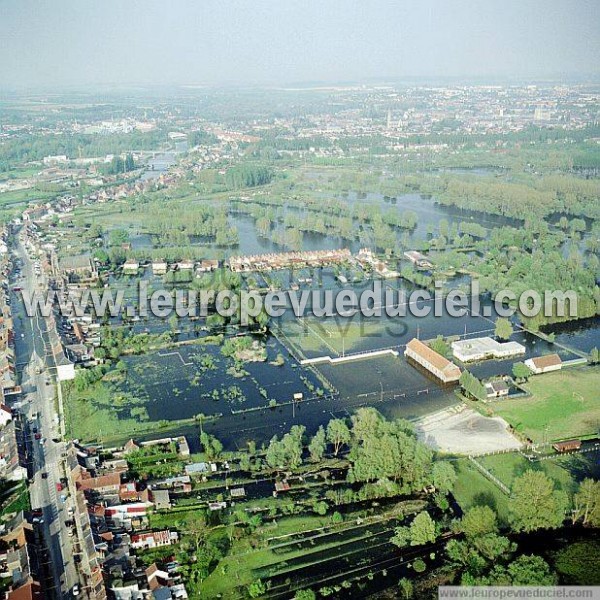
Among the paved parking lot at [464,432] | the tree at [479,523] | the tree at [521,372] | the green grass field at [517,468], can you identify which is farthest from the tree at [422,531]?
the tree at [521,372]

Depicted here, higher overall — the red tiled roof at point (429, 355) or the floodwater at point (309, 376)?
the red tiled roof at point (429, 355)

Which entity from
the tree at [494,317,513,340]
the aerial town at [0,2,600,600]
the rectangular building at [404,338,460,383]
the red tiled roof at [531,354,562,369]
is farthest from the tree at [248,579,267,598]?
the tree at [494,317,513,340]

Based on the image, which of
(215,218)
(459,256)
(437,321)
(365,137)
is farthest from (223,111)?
(437,321)

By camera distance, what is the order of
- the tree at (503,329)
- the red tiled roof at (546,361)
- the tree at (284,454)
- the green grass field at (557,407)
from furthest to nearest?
the tree at (503,329) < the red tiled roof at (546,361) < the green grass field at (557,407) < the tree at (284,454)

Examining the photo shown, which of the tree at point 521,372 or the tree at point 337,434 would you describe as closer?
the tree at point 337,434

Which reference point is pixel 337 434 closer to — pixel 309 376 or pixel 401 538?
pixel 401 538

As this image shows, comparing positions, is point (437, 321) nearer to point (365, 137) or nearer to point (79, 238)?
point (79, 238)

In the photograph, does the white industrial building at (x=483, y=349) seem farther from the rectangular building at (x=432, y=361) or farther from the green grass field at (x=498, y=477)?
the green grass field at (x=498, y=477)

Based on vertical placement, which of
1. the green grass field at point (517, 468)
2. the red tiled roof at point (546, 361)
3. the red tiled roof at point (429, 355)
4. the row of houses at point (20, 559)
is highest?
the red tiled roof at point (429, 355)
